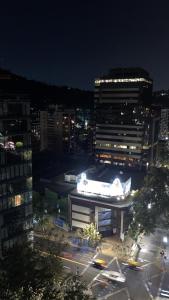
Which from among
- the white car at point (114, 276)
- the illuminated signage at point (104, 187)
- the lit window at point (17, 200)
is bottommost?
the white car at point (114, 276)

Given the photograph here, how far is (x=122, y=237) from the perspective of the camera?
62.0m

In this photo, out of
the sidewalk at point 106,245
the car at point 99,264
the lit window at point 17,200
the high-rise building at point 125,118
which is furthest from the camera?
the high-rise building at point 125,118

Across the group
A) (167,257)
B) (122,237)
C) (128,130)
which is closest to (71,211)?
(122,237)

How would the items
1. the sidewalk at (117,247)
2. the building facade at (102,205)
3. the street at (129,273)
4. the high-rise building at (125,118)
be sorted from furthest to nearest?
the high-rise building at (125,118)
the building facade at (102,205)
the sidewalk at (117,247)
the street at (129,273)

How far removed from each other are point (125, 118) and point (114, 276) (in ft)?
252

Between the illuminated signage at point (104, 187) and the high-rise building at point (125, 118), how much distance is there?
171ft

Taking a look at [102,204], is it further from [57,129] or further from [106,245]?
[57,129]

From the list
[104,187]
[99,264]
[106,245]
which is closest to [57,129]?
[104,187]

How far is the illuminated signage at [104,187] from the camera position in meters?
62.4

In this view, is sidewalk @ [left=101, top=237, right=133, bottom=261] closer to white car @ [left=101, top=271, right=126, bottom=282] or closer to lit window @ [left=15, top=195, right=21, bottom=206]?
white car @ [left=101, top=271, right=126, bottom=282]

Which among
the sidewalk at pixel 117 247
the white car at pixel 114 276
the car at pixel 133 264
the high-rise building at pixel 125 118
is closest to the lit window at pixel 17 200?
the white car at pixel 114 276

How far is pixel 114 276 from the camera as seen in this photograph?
4734 cm

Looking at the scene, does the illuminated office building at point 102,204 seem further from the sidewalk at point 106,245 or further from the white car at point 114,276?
the white car at point 114,276

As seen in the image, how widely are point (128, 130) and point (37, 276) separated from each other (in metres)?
91.0
